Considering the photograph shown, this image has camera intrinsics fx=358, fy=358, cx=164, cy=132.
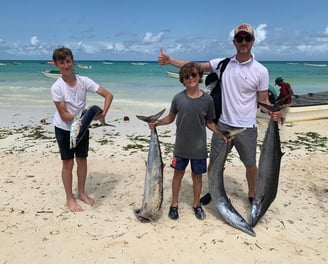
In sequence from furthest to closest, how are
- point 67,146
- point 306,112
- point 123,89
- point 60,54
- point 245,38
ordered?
point 123,89 → point 306,112 → point 67,146 → point 60,54 → point 245,38

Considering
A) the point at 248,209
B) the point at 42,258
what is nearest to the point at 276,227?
the point at 248,209

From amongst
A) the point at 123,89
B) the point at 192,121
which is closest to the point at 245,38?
the point at 192,121

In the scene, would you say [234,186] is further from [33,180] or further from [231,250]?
[33,180]

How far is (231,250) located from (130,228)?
1.16 metres

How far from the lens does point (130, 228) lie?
4094 millimetres

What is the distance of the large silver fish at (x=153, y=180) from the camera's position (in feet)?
13.6

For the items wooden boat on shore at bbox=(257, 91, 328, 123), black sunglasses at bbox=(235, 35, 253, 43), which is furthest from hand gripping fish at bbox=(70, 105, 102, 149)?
wooden boat on shore at bbox=(257, 91, 328, 123)

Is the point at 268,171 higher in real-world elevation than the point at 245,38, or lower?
lower

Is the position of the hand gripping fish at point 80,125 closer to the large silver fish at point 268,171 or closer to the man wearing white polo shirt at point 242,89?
the man wearing white polo shirt at point 242,89

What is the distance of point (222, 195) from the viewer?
4.33 meters

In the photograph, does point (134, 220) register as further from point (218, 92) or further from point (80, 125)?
point (218, 92)

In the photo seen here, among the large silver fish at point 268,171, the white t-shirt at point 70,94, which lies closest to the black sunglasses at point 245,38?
the large silver fish at point 268,171

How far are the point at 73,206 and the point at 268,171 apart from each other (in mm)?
2455

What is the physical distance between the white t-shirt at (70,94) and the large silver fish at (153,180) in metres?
0.73
